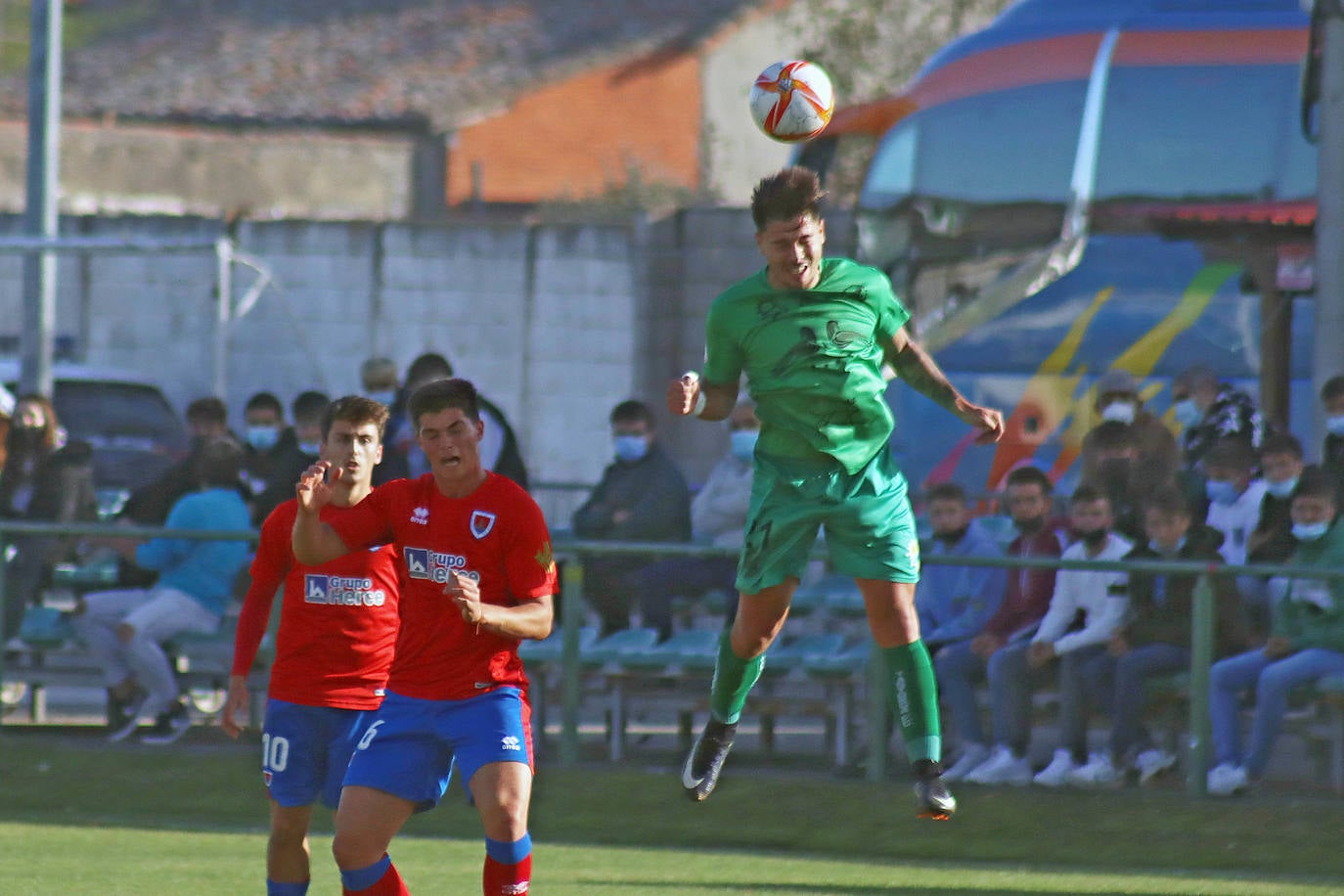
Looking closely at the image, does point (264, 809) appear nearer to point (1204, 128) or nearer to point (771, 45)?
point (1204, 128)

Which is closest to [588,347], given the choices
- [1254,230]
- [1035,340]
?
[1035,340]

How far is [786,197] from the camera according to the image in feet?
25.3

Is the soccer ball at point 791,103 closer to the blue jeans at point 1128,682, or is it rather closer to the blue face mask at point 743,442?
the blue jeans at point 1128,682

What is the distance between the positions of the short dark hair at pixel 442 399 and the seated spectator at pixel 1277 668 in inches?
195

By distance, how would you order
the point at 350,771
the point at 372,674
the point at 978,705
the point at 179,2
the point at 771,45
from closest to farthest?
the point at 350,771, the point at 372,674, the point at 978,705, the point at 771,45, the point at 179,2

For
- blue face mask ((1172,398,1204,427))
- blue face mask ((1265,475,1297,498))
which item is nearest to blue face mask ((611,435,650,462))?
blue face mask ((1265,475,1297,498))

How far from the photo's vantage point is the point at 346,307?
24359mm

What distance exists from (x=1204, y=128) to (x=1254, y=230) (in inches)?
135

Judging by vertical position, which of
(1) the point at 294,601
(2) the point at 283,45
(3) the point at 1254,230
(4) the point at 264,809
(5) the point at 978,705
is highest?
(2) the point at 283,45

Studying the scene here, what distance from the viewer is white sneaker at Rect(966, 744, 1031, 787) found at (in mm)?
11609

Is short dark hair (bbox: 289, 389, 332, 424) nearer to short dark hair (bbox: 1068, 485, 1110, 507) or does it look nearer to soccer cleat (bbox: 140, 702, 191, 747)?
soccer cleat (bbox: 140, 702, 191, 747)

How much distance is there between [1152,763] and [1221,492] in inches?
70.4

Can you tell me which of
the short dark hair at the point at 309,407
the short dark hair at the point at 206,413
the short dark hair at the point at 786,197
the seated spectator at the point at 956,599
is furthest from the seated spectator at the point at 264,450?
the short dark hair at the point at 786,197

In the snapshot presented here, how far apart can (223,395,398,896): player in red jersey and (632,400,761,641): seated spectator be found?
3.59 m
